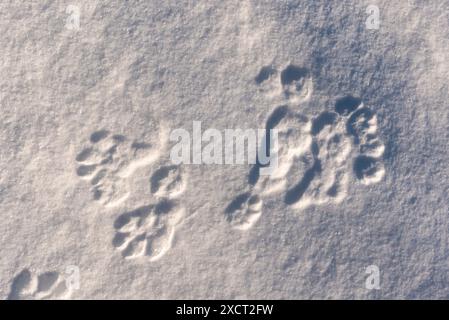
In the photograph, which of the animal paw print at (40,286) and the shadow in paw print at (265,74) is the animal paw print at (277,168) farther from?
the animal paw print at (40,286)

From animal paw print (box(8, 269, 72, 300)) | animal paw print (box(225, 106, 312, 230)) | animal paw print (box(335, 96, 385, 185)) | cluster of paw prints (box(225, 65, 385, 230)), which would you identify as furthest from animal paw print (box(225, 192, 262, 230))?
animal paw print (box(8, 269, 72, 300))

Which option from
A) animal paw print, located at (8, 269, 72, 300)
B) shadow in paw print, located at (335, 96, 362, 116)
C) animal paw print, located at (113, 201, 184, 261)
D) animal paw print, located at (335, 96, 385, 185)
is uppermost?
shadow in paw print, located at (335, 96, 362, 116)

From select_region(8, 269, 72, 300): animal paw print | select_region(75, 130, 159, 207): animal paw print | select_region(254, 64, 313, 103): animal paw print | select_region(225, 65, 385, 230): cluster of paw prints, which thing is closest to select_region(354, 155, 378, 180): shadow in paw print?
select_region(225, 65, 385, 230): cluster of paw prints

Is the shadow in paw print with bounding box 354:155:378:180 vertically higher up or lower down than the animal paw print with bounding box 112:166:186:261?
higher up

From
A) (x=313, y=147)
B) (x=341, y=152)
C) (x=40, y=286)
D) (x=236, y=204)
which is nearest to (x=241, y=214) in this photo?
(x=236, y=204)

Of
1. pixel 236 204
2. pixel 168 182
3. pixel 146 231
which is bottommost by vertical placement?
pixel 146 231

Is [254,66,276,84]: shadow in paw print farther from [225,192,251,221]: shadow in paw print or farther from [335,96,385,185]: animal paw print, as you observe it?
[225,192,251,221]: shadow in paw print

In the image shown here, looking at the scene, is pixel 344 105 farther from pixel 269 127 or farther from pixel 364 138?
pixel 269 127
